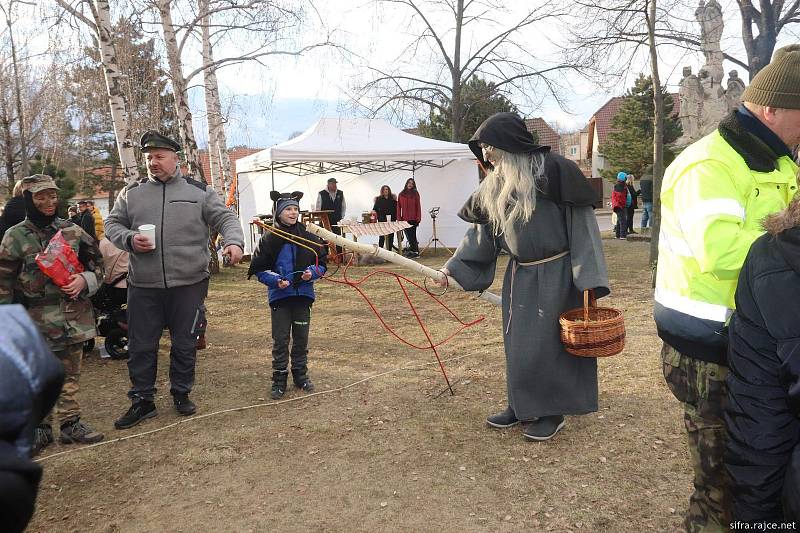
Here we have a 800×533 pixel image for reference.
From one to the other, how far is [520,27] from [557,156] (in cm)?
1401

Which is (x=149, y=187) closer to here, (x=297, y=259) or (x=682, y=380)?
(x=297, y=259)

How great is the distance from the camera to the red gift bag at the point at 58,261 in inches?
150

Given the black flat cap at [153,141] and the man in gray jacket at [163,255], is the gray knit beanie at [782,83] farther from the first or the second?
the black flat cap at [153,141]

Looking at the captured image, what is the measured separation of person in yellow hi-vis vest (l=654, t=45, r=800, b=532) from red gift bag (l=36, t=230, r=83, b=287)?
11.5ft

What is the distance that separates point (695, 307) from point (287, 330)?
3273mm

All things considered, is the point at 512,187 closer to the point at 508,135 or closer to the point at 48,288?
the point at 508,135

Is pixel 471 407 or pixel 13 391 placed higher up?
pixel 13 391

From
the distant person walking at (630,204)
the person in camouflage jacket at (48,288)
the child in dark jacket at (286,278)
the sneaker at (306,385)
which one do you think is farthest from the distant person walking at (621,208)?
the person in camouflage jacket at (48,288)

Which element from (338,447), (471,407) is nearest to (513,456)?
(471,407)

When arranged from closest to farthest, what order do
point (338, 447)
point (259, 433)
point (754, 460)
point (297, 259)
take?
point (754, 460) < point (338, 447) < point (259, 433) < point (297, 259)

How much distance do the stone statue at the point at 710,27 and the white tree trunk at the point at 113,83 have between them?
8408mm

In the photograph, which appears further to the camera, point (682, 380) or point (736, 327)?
point (682, 380)

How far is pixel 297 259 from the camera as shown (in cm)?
469

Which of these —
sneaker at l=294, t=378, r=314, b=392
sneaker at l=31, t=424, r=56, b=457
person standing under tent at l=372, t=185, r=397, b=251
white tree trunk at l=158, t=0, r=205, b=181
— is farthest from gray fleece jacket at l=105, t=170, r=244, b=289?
person standing under tent at l=372, t=185, r=397, b=251
